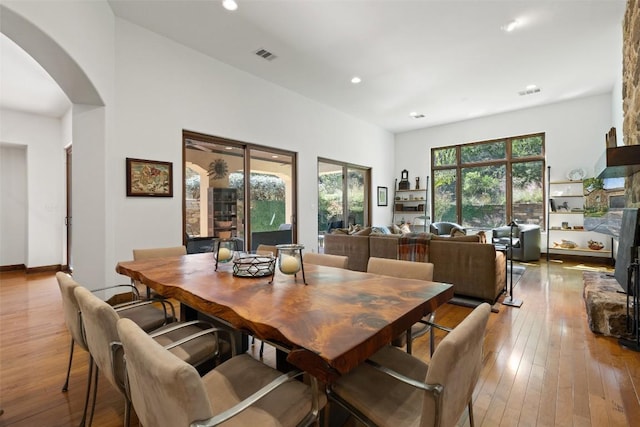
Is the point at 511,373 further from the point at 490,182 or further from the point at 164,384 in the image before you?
the point at 490,182

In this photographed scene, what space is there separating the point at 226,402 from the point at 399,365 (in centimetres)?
77

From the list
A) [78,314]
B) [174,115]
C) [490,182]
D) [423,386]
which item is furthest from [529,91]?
[78,314]

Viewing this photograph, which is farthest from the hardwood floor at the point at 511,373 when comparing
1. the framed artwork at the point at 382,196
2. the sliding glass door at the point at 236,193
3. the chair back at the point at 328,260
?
the framed artwork at the point at 382,196

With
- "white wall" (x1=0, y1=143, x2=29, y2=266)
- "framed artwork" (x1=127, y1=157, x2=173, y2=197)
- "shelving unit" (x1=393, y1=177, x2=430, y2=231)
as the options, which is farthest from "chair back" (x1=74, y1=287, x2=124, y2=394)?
"shelving unit" (x1=393, y1=177, x2=430, y2=231)

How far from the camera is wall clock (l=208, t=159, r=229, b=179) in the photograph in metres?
4.50

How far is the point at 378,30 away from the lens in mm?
3680

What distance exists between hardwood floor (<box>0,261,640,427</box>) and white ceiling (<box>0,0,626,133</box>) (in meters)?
3.44

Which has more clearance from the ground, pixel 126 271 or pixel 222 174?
pixel 222 174

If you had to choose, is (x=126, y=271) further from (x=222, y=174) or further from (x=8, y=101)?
(x=8, y=101)

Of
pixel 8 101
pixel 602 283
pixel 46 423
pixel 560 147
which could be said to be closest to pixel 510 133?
→ pixel 560 147

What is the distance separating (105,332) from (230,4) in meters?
3.38

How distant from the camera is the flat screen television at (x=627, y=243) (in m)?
2.48

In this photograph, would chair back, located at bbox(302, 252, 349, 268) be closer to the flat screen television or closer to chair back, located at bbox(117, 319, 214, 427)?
chair back, located at bbox(117, 319, 214, 427)

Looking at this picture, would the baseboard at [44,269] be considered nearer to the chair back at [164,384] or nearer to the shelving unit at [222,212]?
the shelving unit at [222,212]
